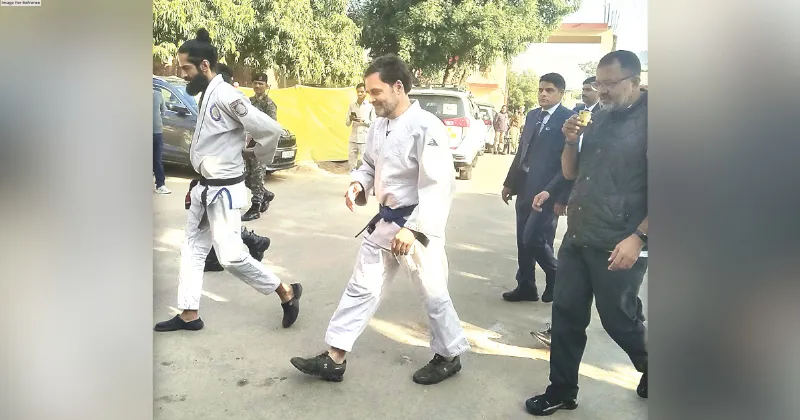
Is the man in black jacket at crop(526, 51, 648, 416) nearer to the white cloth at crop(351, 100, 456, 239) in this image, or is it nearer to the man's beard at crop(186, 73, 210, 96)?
the white cloth at crop(351, 100, 456, 239)

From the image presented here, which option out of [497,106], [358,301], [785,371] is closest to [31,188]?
[358,301]

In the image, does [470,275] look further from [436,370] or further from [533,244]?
[436,370]

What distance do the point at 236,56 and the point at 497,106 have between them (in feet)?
3.91

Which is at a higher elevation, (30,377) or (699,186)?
(699,186)

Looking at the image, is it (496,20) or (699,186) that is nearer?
(699,186)

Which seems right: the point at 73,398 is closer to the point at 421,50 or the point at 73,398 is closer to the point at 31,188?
the point at 31,188

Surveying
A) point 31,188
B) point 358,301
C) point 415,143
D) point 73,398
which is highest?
point 415,143

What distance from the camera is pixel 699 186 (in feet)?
8.54

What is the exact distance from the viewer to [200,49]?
283cm

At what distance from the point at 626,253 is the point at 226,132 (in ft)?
5.98

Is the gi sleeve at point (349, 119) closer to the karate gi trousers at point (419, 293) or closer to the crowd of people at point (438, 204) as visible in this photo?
the crowd of people at point (438, 204)

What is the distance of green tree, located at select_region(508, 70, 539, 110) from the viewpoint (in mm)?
2787

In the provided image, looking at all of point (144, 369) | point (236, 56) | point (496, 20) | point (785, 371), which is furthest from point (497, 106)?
point (144, 369)

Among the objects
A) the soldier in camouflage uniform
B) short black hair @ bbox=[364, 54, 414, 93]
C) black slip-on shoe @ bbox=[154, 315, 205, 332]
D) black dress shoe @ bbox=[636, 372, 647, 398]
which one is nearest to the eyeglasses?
short black hair @ bbox=[364, 54, 414, 93]
